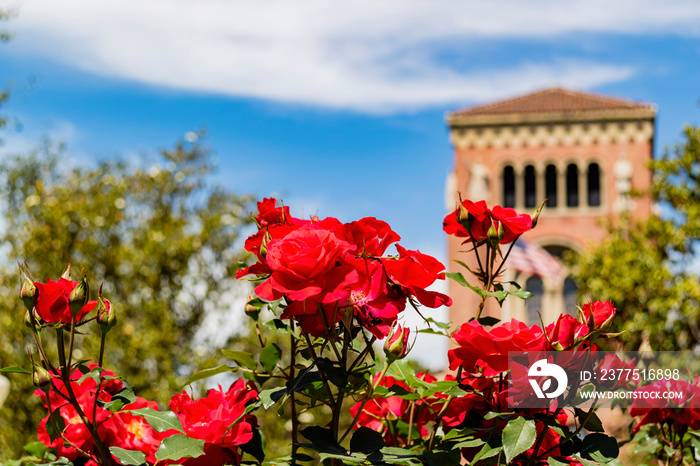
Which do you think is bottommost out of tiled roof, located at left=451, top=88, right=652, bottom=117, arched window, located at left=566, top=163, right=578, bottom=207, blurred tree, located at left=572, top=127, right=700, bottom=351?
blurred tree, located at left=572, top=127, right=700, bottom=351

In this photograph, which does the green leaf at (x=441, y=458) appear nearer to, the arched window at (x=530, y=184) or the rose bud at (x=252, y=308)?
the rose bud at (x=252, y=308)

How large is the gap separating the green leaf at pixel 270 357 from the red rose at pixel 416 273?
0.38 metres

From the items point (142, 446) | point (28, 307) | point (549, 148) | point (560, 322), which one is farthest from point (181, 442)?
point (549, 148)

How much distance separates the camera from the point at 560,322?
51.7 inches

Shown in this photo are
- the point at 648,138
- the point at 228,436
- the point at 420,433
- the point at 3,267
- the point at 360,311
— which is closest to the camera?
the point at 360,311

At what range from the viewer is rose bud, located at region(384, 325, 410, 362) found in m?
1.28

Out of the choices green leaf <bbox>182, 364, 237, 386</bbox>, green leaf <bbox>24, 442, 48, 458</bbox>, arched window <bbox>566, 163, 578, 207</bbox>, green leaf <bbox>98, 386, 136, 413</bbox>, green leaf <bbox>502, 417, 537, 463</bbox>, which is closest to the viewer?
green leaf <bbox>502, 417, 537, 463</bbox>

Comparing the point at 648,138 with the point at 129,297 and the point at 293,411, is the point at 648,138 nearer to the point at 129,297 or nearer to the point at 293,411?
the point at 129,297

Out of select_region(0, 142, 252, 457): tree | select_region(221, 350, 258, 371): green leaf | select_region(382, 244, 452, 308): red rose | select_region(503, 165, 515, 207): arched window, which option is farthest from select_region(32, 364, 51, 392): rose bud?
select_region(503, 165, 515, 207): arched window

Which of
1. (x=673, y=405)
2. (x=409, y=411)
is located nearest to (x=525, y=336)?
(x=409, y=411)

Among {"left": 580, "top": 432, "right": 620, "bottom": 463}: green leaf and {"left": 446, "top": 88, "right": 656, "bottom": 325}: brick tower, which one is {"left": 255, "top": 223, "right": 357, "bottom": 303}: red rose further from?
{"left": 446, "top": 88, "right": 656, "bottom": 325}: brick tower

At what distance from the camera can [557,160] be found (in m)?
25.0

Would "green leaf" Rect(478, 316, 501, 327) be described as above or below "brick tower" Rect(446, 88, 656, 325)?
below

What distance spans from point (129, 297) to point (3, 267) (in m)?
1.75
